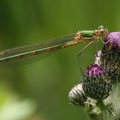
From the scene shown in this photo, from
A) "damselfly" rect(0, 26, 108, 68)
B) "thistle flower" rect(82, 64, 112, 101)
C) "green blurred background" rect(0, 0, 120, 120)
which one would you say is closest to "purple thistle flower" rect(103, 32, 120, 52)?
"thistle flower" rect(82, 64, 112, 101)

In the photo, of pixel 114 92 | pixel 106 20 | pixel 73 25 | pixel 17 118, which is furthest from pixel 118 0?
pixel 17 118

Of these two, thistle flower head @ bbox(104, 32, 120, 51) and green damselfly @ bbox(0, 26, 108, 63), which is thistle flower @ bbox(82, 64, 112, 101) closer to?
thistle flower head @ bbox(104, 32, 120, 51)

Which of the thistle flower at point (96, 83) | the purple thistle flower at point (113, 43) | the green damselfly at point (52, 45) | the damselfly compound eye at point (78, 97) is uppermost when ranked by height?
the green damselfly at point (52, 45)

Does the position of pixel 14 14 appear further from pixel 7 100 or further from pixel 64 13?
pixel 7 100

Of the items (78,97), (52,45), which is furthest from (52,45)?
(78,97)

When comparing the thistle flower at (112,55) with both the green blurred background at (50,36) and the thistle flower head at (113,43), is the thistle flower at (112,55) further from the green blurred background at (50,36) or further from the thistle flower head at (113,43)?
the green blurred background at (50,36)

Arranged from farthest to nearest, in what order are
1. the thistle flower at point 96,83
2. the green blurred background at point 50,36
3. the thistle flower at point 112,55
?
1. the green blurred background at point 50,36
2. the thistle flower at point 112,55
3. the thistle flower at point 96,83

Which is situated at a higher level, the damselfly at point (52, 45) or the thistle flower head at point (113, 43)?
the damselfly at point (52, 45)

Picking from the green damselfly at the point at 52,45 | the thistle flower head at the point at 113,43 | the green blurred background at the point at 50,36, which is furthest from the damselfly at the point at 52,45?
the green blurred background at the point at 50,36
